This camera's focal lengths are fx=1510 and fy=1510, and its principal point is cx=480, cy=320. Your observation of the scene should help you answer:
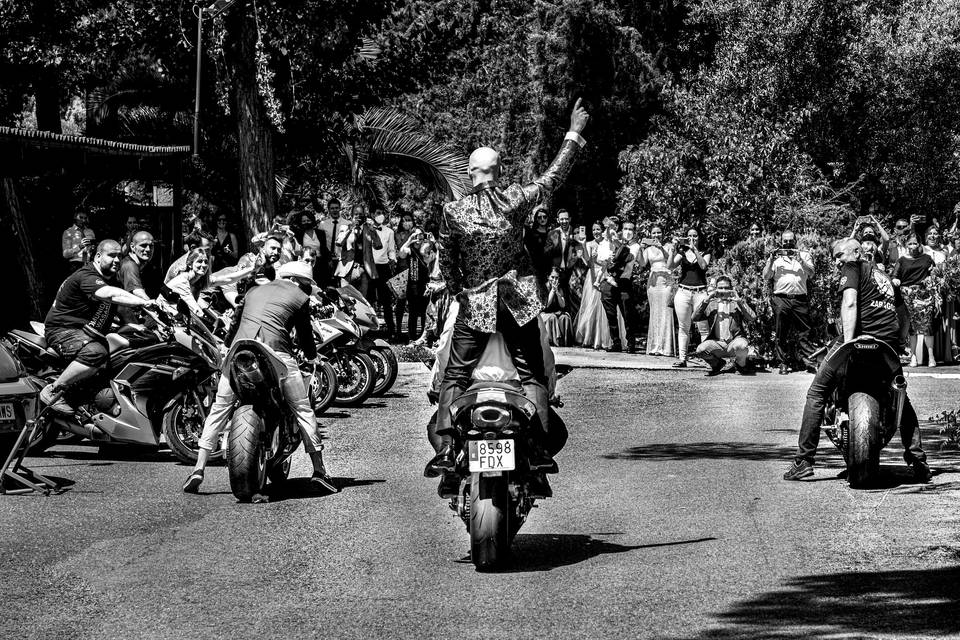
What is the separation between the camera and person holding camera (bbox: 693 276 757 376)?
758 inches

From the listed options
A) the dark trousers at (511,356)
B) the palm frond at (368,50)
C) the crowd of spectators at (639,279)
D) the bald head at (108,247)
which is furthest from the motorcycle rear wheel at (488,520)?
the palm frond at (368,50)

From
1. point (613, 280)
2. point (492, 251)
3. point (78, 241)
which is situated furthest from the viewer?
point (613, 280)

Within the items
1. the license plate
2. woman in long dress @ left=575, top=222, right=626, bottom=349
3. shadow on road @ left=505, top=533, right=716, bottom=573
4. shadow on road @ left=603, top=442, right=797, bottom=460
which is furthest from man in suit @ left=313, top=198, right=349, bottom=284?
the license plate

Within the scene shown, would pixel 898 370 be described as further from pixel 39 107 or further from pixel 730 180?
pixel 39 107

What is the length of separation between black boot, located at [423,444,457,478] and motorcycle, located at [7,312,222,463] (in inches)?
165

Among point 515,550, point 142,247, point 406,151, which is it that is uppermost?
point 406,151

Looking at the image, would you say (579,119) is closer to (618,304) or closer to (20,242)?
(618,304)

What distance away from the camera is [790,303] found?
1952cm

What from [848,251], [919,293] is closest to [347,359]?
[848,251]

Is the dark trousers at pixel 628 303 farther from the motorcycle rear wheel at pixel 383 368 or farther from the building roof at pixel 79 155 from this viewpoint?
the building roof at pixel 79 155

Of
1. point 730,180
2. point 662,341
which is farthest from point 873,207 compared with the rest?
point 662,341

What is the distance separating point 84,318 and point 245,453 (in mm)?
2935

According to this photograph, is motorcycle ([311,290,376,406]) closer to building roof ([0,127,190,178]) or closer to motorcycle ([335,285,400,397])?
motorcycle ([335,285,400,397])

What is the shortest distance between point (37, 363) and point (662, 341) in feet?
35.7
